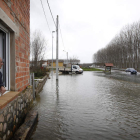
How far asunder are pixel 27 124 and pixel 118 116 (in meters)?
2.61

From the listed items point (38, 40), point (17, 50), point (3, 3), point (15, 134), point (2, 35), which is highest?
point (38, 40)

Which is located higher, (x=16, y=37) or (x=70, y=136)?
(x=16, y=37)

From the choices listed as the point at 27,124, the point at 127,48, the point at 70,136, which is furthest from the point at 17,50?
the point at 127,48

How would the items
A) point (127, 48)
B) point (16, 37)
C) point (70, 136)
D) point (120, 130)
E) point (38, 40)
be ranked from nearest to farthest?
point (70, 136) < point (120, 130) < point (16, 37) < point (38, 40) < point (127, 48)

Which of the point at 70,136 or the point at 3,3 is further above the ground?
the point at 3,3

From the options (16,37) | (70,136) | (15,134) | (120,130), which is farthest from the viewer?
(16,37)

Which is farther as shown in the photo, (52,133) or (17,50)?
(17,50)

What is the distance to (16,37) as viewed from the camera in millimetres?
3643

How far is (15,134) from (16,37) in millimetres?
2169

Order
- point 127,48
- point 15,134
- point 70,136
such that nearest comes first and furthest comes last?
1. point 15,134
2. point 70,136
3. point 127,48

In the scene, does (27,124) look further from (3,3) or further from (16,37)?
(3,3)

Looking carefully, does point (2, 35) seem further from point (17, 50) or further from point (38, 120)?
point (38, 120)

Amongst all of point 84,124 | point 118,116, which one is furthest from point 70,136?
point 118,116

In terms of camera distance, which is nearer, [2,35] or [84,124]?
[2,35]
